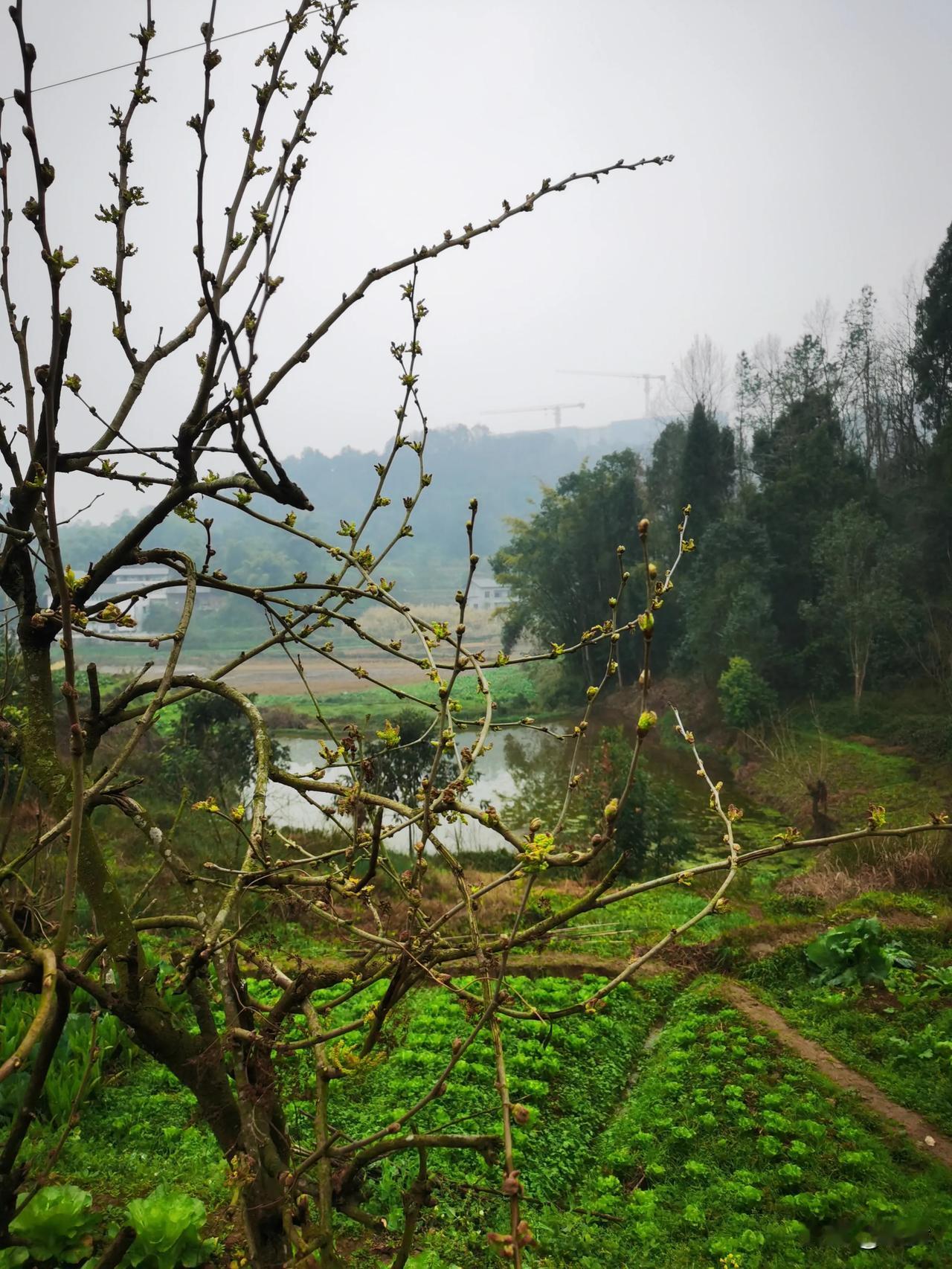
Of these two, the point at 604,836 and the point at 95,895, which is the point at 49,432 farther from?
the point at 95,895

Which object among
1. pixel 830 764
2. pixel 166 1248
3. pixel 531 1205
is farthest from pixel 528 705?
pixel 166 1248

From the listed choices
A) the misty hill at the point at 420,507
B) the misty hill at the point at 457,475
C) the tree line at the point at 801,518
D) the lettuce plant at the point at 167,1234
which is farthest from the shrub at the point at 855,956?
the misty hill at the point at 457,475

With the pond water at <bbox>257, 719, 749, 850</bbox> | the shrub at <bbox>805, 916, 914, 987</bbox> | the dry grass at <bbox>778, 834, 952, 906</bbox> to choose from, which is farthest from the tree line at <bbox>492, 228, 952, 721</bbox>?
the shrub at <bbox>805, 916, 914, 987</bbox>

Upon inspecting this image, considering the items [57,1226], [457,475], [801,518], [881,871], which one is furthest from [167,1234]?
[457,475]

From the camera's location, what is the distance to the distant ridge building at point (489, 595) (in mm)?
22484

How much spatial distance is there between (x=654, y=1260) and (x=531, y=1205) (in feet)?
1.78

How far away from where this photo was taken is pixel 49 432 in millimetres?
763

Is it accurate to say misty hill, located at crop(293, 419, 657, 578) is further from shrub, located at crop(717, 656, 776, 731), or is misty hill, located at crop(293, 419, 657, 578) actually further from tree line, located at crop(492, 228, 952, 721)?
shrub, located at crop(717, 656, 776, 731)

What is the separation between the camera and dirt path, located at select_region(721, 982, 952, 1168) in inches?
147

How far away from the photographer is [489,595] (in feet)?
77.9

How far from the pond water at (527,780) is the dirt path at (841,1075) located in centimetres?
482

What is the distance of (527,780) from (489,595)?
10161 mm

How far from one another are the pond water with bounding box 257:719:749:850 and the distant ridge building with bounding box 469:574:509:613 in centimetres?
560

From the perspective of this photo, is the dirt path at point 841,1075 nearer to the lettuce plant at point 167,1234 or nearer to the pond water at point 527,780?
the lettuce plant at point 167,1234
